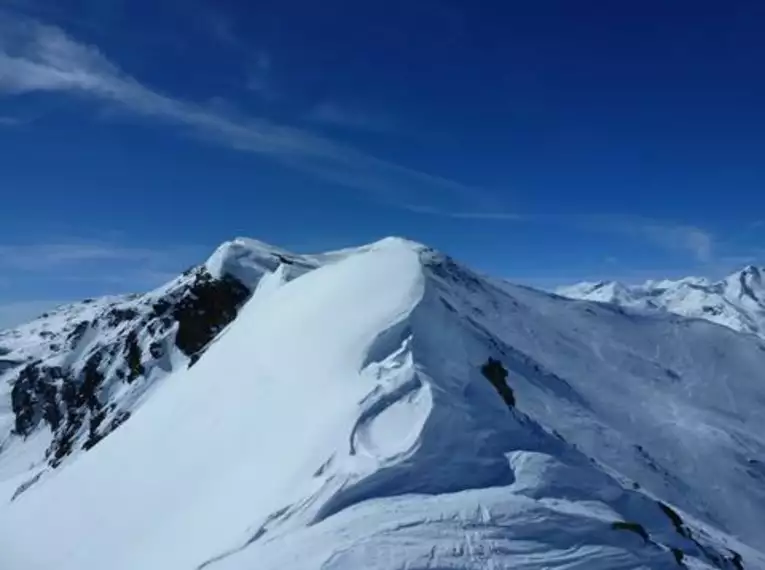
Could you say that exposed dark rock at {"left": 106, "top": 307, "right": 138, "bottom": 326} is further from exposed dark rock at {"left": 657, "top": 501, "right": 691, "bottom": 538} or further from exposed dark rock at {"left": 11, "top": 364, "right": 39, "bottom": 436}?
exposed dark rock at {"left": 657, "top": 501, "right": 691, "bottom": 538}

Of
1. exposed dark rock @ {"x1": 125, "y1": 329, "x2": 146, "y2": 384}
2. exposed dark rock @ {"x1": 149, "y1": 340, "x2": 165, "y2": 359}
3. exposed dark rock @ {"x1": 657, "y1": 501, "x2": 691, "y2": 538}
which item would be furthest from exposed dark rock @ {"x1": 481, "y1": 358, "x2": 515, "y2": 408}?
A: exposed dark rock @ {"x1": 125, "y1": 329, "x2": 146, "y2": 384}

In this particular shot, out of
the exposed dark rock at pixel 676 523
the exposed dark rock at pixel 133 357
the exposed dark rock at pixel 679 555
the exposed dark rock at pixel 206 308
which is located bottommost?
the exposed dark rock at pixel 679 555

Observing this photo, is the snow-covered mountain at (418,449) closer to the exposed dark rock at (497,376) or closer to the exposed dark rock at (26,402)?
the exposed dark rock at (497,376)

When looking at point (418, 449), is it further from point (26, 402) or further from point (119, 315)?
point (26, 402)

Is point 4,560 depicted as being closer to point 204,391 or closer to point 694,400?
point 204,391

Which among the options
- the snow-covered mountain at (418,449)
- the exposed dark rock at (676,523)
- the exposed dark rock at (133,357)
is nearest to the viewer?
the snow-covered mountain at (418,449)

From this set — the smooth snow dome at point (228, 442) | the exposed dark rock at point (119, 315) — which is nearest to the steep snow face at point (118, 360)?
the exposed dark rock at point (119, 315)

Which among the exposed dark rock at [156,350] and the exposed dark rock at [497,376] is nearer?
the exposed dark rock at [497,376]

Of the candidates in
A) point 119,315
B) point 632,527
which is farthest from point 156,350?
point 632,527

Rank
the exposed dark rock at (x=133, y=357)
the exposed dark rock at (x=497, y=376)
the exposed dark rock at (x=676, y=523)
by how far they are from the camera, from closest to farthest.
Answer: the exposed dark rock at (x=676, y=523), the exposed dark rock at (x=497, y=376), the exposed dark rock at (x=133, y=357)
